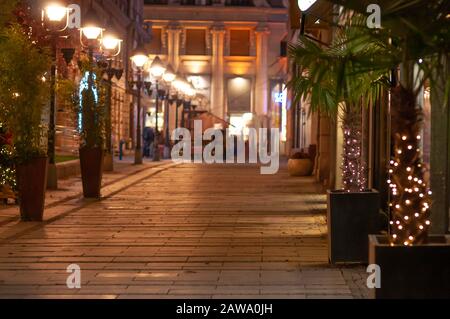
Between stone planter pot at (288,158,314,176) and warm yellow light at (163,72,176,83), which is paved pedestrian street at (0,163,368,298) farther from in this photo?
warm yellow light at (163,72,176,83)

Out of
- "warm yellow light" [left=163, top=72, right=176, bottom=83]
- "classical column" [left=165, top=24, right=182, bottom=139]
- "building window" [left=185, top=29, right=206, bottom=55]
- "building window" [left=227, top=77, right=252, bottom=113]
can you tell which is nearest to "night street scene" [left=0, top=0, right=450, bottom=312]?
"warm yellow light" [left=163, top=72, right=176, bottom=83]

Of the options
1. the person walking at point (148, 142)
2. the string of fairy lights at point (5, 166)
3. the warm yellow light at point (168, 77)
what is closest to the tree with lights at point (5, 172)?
the string of fairy lights at point (5, 166)

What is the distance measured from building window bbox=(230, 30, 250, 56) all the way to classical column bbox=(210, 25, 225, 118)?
1.20 meters

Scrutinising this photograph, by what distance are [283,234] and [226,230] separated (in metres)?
0.96

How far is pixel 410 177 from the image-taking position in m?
6.54

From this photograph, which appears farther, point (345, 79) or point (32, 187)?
point (32, 187)

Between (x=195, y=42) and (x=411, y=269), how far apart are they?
65.1 metres

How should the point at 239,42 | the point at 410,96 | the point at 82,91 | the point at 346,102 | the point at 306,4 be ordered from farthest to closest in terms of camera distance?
the point at 239,42
the point at 82,91
the point at 306,4
the point at 346,102
the point at 410,96

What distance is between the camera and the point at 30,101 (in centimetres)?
1413

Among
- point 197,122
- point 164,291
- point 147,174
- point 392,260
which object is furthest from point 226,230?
point 197,122

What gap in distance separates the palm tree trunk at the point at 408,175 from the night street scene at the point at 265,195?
0.01 meters

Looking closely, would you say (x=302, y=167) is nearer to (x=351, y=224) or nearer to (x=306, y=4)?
(x=306, y=4)

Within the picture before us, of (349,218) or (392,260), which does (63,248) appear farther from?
(392,260)

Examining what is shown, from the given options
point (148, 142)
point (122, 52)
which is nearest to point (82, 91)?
point (122, 52)
